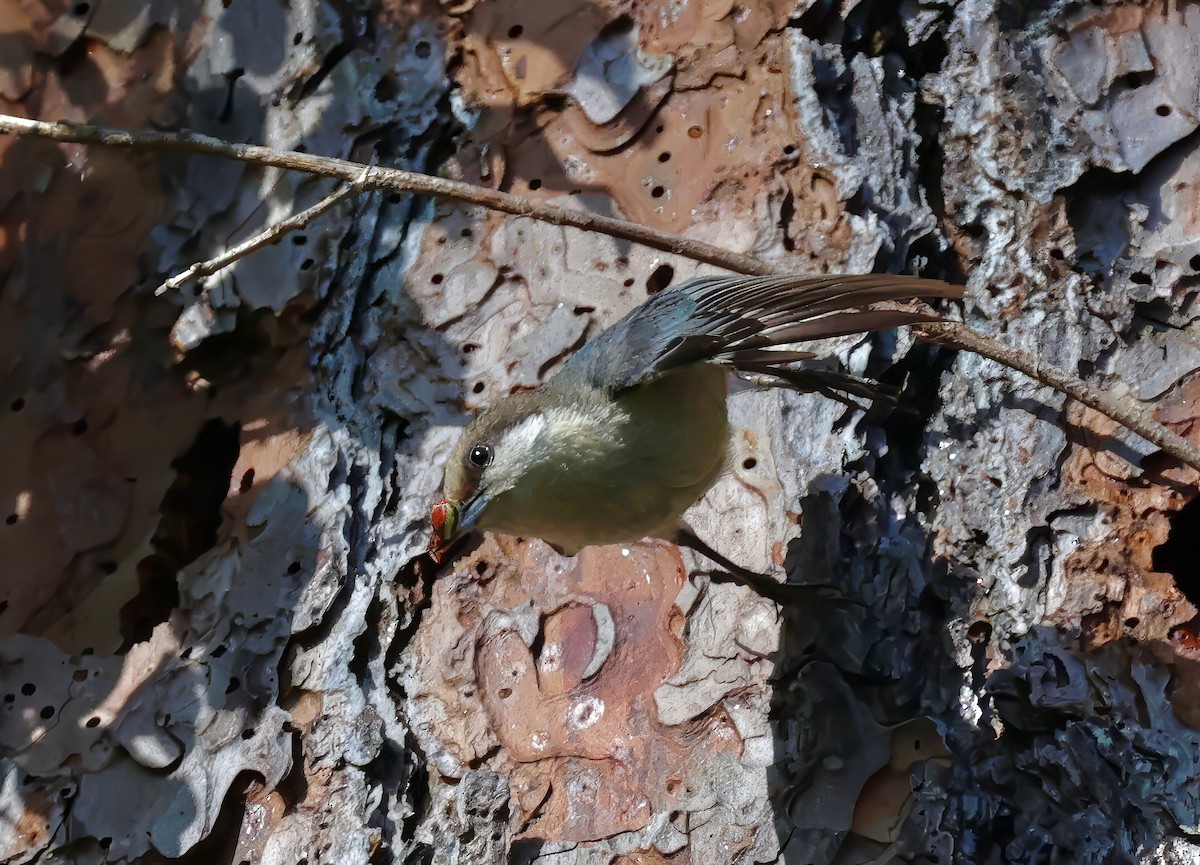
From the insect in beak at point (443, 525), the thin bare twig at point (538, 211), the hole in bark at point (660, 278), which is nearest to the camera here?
the thin bare twig at point (538, 211)

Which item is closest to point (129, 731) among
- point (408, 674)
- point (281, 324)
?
point (408, 674)

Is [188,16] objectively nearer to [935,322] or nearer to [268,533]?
[268,533]

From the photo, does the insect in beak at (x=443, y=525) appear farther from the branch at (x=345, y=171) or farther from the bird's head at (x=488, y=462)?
the branch at (x=345, y=171)

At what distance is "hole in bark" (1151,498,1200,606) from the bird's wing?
42.4 inches

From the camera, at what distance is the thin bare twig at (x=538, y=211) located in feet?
9.24

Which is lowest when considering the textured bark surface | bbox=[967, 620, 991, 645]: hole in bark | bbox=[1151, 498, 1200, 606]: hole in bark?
bbox=[1151, 498, 1200, 606]: hole in bark

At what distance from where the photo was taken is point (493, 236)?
3.64m

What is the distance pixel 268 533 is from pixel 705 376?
1450mm

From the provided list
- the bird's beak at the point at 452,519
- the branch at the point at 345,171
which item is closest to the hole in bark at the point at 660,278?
the branch at the point at 345,171

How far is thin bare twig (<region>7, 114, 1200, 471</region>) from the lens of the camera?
282 cm

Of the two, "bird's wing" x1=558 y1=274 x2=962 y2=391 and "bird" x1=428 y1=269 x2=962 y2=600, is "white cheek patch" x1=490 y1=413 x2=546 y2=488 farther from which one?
"bird's wing" x1=558 y1=274 x2=962 y2=391

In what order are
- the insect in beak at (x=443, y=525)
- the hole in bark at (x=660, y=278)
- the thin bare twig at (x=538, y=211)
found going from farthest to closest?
the hole in bark at (x=660, y=278) < the insect in beak at (x=443, y=525) < the thin bare twig at (x=538, y=211)

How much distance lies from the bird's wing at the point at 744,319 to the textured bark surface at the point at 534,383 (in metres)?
0.40

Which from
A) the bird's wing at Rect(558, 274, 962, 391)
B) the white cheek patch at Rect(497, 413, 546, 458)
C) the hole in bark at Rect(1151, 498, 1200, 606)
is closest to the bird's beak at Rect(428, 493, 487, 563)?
the white cheek patch at Rect(497, 413, 546, 458)
